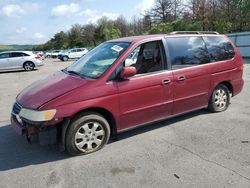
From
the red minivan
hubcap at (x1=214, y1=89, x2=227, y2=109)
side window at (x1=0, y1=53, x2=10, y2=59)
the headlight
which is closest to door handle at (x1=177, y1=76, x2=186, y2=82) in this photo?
the red minivan

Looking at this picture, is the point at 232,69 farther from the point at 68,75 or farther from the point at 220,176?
the point at 68,75

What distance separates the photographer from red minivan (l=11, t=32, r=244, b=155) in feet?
12.8

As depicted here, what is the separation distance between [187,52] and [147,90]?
129 cm

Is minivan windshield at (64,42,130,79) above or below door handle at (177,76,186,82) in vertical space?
above

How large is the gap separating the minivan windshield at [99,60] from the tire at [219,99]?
234 centimetres

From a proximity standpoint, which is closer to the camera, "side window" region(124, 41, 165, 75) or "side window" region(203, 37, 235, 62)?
"side window" region(124, 41, 165, 75)

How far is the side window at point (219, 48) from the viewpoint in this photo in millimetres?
5527

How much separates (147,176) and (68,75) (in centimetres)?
225

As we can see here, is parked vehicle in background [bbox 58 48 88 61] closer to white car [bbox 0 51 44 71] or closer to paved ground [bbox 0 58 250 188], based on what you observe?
white car [bbox 0 51 44 71]

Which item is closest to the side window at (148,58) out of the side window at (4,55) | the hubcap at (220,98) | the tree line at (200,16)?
the hubcap at (220,98)

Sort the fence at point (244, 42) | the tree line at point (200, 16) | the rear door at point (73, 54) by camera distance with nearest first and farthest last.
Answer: the fence at point (244, 42)
the tree line at point (200, 16)
the rear door at point (73, 54)

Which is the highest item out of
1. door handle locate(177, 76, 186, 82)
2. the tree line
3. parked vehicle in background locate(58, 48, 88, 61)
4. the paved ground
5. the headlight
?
the tree line

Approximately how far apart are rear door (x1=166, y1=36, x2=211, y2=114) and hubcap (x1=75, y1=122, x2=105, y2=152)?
61.4 inches

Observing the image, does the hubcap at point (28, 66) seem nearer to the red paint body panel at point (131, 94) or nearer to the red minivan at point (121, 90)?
the red minivan at point (121, 90)
